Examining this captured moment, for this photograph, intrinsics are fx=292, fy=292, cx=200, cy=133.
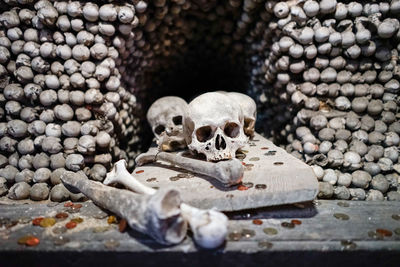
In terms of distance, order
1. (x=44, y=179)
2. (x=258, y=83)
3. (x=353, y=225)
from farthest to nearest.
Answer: (x=258, y=83)
(x=44, y=179)
(x=353, y=225)

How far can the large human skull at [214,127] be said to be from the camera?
1736 millimetres

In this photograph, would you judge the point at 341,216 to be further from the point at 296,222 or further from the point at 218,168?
A: the point at 218,168

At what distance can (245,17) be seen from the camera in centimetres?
239

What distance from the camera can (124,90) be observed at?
226cm

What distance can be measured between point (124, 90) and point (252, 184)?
129 centimetres

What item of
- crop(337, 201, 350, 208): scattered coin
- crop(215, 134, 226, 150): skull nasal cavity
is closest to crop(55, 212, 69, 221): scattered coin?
crop(215, 134, 226, 150): skull nasal cavity

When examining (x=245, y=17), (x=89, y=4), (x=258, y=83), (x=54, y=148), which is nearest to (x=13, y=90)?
(x=54, y=148)

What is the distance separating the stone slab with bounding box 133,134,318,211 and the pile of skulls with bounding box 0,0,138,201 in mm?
492

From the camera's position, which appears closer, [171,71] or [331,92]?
[331,92]

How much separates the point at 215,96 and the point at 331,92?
845 millimetres

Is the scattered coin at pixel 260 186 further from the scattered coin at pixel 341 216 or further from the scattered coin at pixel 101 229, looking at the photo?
the scattered coin at pixel 101 229

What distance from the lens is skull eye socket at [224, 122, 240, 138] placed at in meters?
A: 1.83

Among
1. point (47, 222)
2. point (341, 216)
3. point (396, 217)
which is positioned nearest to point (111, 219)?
point (47, 222)

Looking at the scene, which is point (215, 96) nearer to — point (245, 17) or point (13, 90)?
point (245, 17)
